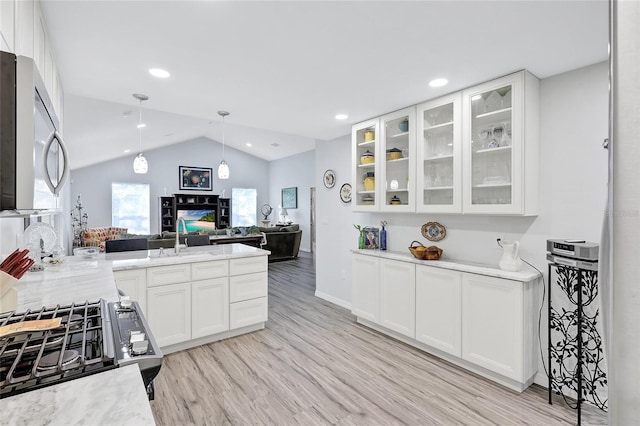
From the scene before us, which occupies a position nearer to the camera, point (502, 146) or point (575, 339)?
point (575, 339)

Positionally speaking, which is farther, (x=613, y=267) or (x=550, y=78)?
(x=550, y=78)

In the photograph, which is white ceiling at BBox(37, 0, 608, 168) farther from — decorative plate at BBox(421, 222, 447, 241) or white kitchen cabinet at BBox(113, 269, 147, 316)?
white kitchen cabinet at BBox(113, 269, 147, 316)

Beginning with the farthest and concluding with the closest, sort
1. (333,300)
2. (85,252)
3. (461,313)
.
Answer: (333,300) → (85,252) → (461,313)

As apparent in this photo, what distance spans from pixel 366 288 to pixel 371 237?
66 cm

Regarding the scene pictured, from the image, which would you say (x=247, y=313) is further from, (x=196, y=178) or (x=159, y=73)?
(x=196, y=178)

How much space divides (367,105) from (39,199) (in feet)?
9.18

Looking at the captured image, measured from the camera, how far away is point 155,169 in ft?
31.6

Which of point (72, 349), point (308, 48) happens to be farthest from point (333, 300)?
point (72, 349)

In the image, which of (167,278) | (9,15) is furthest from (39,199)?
(167,278)

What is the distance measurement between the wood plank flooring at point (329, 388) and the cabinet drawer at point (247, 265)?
688mm

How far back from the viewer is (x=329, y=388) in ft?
7.96

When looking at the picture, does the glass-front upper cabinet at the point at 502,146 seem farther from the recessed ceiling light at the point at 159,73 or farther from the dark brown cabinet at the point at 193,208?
the dark brown cabinet at the point at 193,208

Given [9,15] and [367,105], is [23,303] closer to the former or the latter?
[9,15]

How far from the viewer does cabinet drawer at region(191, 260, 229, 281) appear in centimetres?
309
